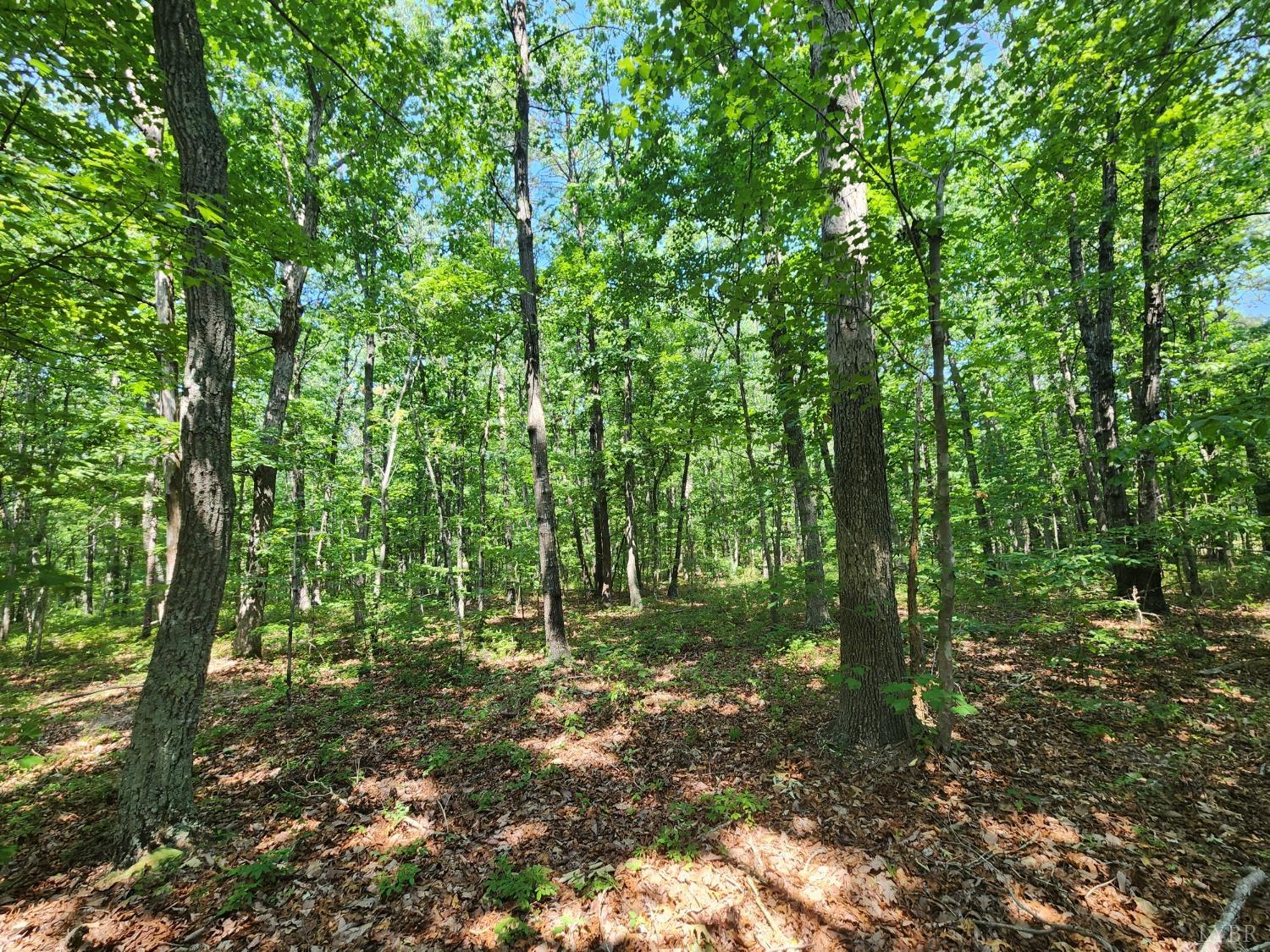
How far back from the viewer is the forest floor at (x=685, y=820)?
3006 millimetres

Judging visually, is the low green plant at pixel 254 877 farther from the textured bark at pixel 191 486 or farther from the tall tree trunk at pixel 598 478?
the tall tree trunk at pixel 598 478

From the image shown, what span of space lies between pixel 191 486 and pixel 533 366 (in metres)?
5.82

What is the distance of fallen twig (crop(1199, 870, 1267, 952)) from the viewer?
2.40 metres

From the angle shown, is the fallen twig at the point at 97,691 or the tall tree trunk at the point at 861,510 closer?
the tall tree trunk at the point at 861,510

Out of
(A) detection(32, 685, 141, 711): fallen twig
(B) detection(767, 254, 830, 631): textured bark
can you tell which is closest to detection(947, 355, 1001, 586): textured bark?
(B) detection(767, 254, 830, 631): textured bark

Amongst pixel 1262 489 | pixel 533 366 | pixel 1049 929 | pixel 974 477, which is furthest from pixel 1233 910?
pixel 974 477

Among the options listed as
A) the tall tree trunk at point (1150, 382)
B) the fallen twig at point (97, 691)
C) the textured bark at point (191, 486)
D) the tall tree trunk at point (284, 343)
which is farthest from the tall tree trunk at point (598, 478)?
the tall tree trunk at point (1150, 382)

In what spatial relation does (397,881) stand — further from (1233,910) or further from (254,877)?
(1233,910)

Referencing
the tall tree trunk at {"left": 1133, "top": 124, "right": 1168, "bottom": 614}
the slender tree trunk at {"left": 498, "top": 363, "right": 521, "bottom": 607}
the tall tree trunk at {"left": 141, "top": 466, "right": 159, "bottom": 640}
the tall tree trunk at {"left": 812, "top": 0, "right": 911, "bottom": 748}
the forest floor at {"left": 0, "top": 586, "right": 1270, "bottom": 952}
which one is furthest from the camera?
the slender tree trunk at {"left": 498, "top": 363, "right": 521, "bottom": 607}

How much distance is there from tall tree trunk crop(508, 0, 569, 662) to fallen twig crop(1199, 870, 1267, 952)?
771 cm

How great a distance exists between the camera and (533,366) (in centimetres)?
905

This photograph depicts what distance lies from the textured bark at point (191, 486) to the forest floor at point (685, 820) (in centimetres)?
53

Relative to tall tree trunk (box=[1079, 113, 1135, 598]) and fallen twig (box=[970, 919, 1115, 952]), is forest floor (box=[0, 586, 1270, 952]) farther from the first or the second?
tall tree trunk (box=[1079, 113, 1135, 598])

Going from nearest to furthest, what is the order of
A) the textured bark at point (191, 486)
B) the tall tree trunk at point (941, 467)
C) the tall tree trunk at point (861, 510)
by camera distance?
the textured bark at point (191, 486)
the tall tree trunk at point (941, 467)
the tall tree trunk at point (861, 510)
